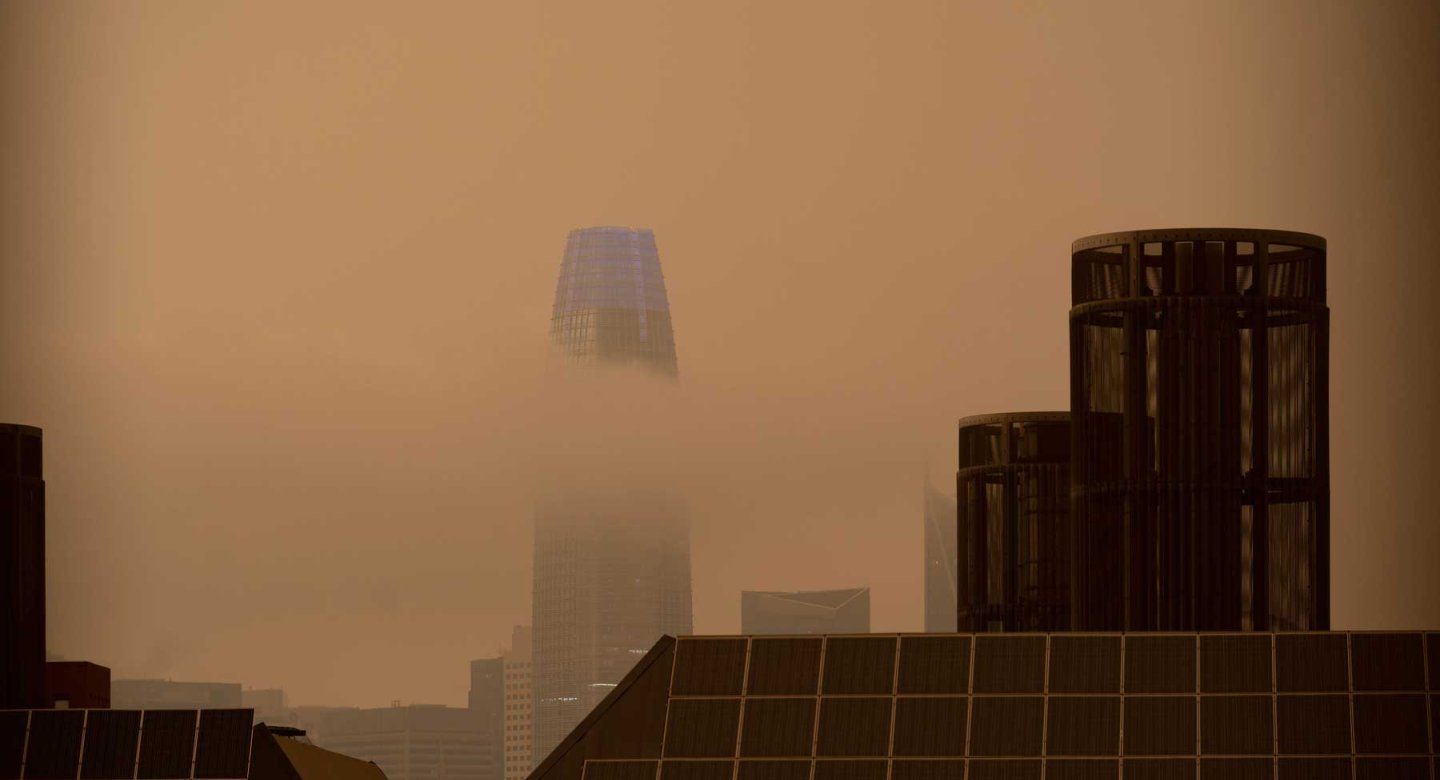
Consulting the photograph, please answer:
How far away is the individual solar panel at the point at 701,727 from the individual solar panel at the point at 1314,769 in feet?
76.9

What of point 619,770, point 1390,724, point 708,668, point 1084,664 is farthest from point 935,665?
point 1390,724

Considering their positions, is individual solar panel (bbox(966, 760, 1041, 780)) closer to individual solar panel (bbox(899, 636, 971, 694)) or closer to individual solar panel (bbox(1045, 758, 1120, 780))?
individual solar panel (bbox(1045, 758, 1120, 780))

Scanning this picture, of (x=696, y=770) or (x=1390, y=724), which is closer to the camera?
(x=1390, y=724)

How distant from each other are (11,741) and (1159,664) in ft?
167

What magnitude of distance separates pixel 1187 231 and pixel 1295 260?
23.8ft

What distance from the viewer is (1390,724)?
364ft

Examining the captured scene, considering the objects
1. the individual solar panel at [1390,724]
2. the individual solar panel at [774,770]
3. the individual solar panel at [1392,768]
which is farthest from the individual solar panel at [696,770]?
the individual solar panel at [1390,724]

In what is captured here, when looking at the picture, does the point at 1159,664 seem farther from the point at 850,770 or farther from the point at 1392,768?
the point at 850,770

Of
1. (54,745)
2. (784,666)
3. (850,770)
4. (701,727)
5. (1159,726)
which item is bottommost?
(850,770)

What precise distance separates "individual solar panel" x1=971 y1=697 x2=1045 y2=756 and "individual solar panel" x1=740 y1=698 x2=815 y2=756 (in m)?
7.17

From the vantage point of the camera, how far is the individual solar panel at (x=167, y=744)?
373ft

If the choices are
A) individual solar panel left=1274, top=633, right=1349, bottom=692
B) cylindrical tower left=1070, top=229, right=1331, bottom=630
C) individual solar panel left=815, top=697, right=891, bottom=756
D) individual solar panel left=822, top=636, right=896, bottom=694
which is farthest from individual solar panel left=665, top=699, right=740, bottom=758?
cylindrical tower left=1070, top=229, right=1331, bottom=630

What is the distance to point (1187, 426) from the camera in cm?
17050

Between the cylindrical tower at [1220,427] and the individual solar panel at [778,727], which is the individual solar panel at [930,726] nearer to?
the individual solar panel at [778,727]
